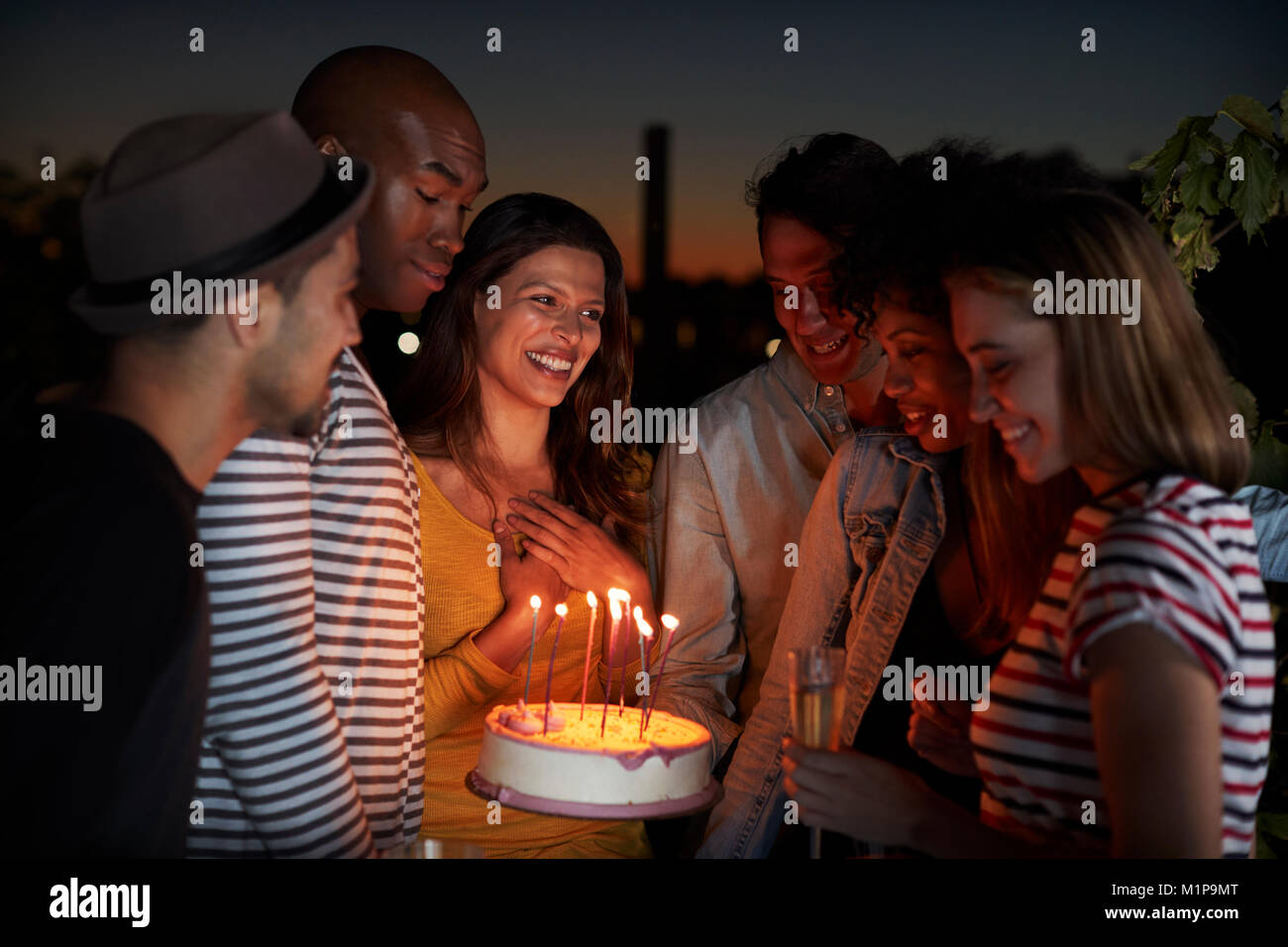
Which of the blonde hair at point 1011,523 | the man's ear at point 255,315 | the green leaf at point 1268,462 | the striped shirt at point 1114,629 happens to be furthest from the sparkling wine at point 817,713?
the green leaf at point 1268,462

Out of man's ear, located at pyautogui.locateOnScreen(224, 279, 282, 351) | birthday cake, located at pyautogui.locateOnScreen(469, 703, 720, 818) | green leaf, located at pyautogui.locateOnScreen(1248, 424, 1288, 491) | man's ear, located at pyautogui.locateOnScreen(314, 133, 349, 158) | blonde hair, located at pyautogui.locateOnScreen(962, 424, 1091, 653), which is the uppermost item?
man's ear, located at pyautogui.locateOnScreen(314, 133, 349, 158)

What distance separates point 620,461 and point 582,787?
1505 millimetres

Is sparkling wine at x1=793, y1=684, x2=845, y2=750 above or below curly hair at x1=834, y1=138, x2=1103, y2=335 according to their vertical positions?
below

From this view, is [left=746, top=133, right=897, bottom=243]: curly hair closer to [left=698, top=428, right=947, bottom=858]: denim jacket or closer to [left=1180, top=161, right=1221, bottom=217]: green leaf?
[left=698, top=428, right=947, bottom=858]: denim jacket

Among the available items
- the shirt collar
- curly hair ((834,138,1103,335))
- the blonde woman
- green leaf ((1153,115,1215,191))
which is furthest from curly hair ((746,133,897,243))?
the blonde woman

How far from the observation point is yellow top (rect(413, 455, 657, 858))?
2898 millimetres

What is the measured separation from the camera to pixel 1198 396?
5.96 ft

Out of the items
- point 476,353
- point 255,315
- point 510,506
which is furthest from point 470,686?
point 255,315

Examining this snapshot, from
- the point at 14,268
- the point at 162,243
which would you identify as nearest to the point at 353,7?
the point at 14,268

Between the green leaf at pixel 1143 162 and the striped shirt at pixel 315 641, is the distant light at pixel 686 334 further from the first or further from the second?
the striped shirt at pixel 315 641

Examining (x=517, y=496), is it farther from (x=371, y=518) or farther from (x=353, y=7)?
(x=353, y=7)

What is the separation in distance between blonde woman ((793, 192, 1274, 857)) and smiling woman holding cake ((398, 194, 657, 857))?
1.21m

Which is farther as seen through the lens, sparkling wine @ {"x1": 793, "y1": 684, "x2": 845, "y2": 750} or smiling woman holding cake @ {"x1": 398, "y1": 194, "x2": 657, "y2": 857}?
smiling woman holding cake @ {"x1": 398, "y1": 194, "x2": 657, "y2": 857}
